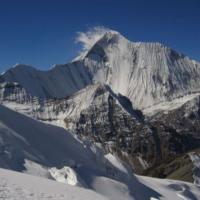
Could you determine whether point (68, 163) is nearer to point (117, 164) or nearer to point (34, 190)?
point (117, 164)

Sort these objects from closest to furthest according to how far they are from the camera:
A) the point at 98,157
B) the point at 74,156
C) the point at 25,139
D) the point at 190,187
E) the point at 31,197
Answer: the point at 31,197 < the point at 25,139 < the point at 74,156 < the point at 98,157 < the point at 190,187

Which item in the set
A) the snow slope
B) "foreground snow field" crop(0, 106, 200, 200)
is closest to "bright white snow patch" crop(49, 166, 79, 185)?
"foreground snow field" crop(0, 106, 200, 200)

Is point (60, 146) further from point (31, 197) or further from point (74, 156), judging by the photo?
point (31, 197)

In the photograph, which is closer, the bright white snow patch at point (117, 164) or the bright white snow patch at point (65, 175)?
the bright white snow patch at point (65, 175)

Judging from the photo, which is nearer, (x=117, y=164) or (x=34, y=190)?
(x=34, y=190)

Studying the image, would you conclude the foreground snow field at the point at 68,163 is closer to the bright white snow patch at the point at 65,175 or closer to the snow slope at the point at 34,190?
the bright white snow patch at the point at 65,175

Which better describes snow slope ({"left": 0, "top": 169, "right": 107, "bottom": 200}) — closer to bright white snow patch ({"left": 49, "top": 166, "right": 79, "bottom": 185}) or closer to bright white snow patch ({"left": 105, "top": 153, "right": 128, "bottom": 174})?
bright white snow patch ({"left": 49, "top": 166, "right": 79, "bottom": 185})

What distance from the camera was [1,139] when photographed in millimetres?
55656

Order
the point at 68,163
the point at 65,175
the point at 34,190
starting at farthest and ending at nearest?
the point at 68,163 → the point at 65,175 → the point at 34,190

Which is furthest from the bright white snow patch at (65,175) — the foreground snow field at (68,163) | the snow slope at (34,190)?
the snow slope at (34,190)

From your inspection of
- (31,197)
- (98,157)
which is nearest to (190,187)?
(98,157)

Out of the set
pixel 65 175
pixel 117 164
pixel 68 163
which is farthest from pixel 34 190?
pixel 117 164

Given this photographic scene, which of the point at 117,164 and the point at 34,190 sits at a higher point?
the point at 117,164

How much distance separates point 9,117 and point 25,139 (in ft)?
15.5
